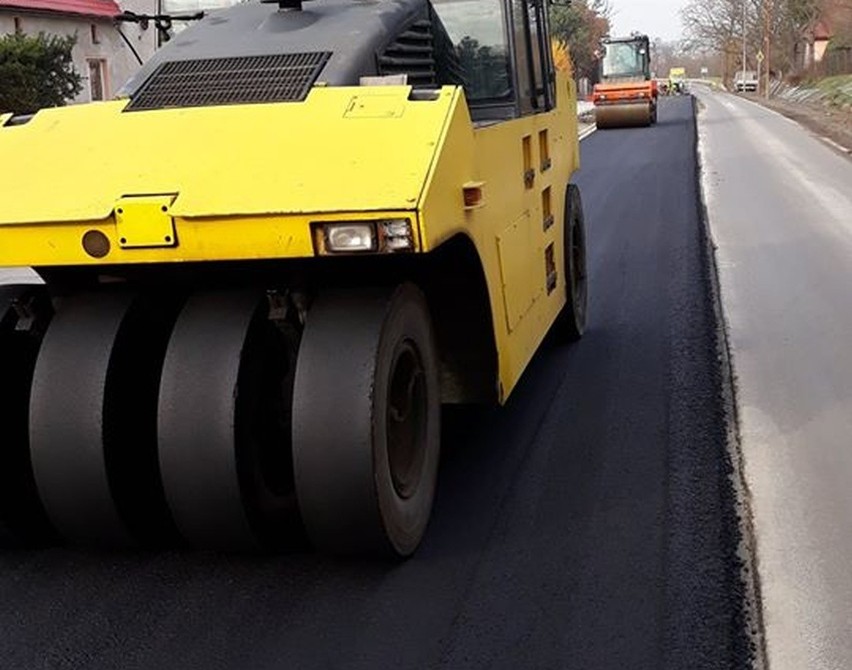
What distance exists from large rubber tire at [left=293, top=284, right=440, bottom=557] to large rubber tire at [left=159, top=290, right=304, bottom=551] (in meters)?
0.22

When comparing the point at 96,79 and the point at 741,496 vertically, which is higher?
the point at 96,79

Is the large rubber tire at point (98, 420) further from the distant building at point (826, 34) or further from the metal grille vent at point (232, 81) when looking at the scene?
the distant building at point (826, 34)

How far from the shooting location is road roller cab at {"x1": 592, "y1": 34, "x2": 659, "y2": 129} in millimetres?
29656

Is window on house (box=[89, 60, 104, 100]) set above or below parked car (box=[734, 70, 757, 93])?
above

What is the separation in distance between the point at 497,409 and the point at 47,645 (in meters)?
2.85

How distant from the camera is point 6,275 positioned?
761 cm

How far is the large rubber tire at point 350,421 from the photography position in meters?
3.68

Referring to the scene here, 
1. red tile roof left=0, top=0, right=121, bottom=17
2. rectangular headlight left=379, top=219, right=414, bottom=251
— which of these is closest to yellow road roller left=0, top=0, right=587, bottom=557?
rectangular headlight left=379, top=219, right=414, bottom=251

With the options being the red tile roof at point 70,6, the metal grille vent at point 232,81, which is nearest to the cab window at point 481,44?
the metal grille vent at point 232,81

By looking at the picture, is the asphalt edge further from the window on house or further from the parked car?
the parked car

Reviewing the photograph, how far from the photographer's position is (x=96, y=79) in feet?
81.1

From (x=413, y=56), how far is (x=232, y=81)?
0.92 metres

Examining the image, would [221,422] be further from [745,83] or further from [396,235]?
[745,83]

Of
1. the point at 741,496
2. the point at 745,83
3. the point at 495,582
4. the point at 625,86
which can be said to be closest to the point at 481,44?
the point at 741,496
